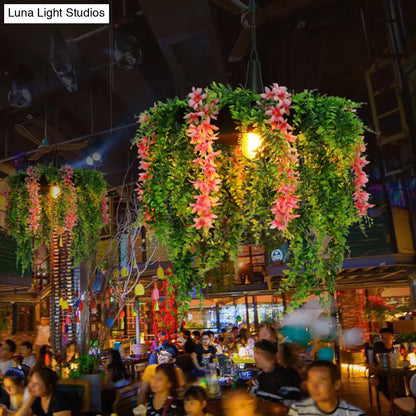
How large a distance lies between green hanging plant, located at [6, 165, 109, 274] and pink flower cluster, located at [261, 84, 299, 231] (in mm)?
3381

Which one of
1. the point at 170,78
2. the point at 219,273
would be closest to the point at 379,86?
the point at 170,78

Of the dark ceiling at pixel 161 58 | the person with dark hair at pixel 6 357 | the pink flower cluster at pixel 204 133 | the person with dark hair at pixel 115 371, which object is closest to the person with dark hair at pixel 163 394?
the pink flower cluster at pixel 204 133

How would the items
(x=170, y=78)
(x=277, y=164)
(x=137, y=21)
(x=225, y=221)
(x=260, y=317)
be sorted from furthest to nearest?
(x=260, y=317), (x=170, y=78), (x=137, y=21), (x=225, y=221), (x=277, y=164)

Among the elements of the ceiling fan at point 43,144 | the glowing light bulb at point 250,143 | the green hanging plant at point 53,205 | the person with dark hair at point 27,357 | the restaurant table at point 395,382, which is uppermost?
the ceiling fan at point 43,144

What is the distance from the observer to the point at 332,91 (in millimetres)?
10344

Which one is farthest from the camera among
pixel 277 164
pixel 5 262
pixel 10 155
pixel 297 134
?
pixel 5 262

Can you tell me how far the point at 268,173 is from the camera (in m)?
2.81

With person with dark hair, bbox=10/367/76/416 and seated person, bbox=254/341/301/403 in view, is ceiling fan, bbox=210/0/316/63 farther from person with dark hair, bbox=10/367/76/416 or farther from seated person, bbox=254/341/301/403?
person with dark hair, bbox=10/367/76/416

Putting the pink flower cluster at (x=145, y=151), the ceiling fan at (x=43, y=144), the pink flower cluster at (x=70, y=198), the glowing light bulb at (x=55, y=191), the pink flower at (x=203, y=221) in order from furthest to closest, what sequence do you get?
the ceiling fan at (x=43, y=144)
the pink flower cluster at (x=70, y=198)
the glowing light bulb at (x=55, y=191)
the pink flower cluster at (x=145, y=151)
the pink flower at (x=203, y=221)

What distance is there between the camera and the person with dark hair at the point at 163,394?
372 cm

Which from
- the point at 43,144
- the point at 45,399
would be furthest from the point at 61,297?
the point at 45,399

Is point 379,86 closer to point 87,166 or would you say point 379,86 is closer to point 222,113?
point 87,166

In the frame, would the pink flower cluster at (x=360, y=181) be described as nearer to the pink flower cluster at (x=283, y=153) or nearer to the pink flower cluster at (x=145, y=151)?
the pink flower cluster at (x=283, y=153)

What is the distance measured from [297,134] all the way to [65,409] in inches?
115
